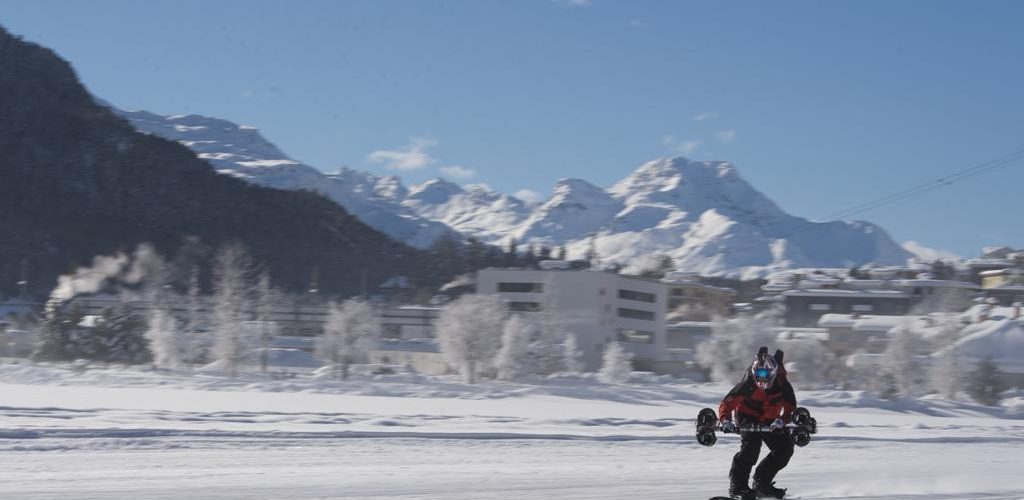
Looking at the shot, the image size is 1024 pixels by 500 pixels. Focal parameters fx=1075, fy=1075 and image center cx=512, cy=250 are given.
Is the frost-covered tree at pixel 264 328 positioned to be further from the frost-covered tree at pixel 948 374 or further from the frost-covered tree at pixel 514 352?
the frost-covered tree at pixel 948 374

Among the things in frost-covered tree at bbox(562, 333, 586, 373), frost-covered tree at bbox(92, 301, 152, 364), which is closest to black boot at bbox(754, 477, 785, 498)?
frost-covered tree at bbox(562, 333, 586, 373)

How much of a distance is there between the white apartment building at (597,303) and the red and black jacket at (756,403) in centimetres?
7485

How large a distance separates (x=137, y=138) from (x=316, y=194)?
103 ft

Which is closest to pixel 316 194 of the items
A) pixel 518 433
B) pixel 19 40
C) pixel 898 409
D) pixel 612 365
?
pixel 19 40

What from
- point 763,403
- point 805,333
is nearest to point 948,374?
point 805,333

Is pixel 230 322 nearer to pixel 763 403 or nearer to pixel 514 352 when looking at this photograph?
pixel 514 352

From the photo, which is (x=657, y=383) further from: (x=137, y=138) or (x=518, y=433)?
(x=137, y=138)

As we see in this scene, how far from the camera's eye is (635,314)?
9750 centimetres

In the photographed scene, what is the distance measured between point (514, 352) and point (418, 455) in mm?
42273

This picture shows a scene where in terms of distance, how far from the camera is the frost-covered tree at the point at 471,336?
59.3m

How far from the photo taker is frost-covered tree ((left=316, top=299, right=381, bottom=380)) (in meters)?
67.4

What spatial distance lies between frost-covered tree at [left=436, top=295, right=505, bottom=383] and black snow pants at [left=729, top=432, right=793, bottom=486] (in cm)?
4724

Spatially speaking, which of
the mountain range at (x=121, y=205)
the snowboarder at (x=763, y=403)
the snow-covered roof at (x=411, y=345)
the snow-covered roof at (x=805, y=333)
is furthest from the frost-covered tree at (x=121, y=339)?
the mountain range at (x=121, y=205)

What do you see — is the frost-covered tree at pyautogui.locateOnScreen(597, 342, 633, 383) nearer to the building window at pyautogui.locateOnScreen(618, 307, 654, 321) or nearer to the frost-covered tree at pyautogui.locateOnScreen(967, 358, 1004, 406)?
the frost-covered tree at pyautogui.locateOnScreen(967, 358, 1004, 406)
